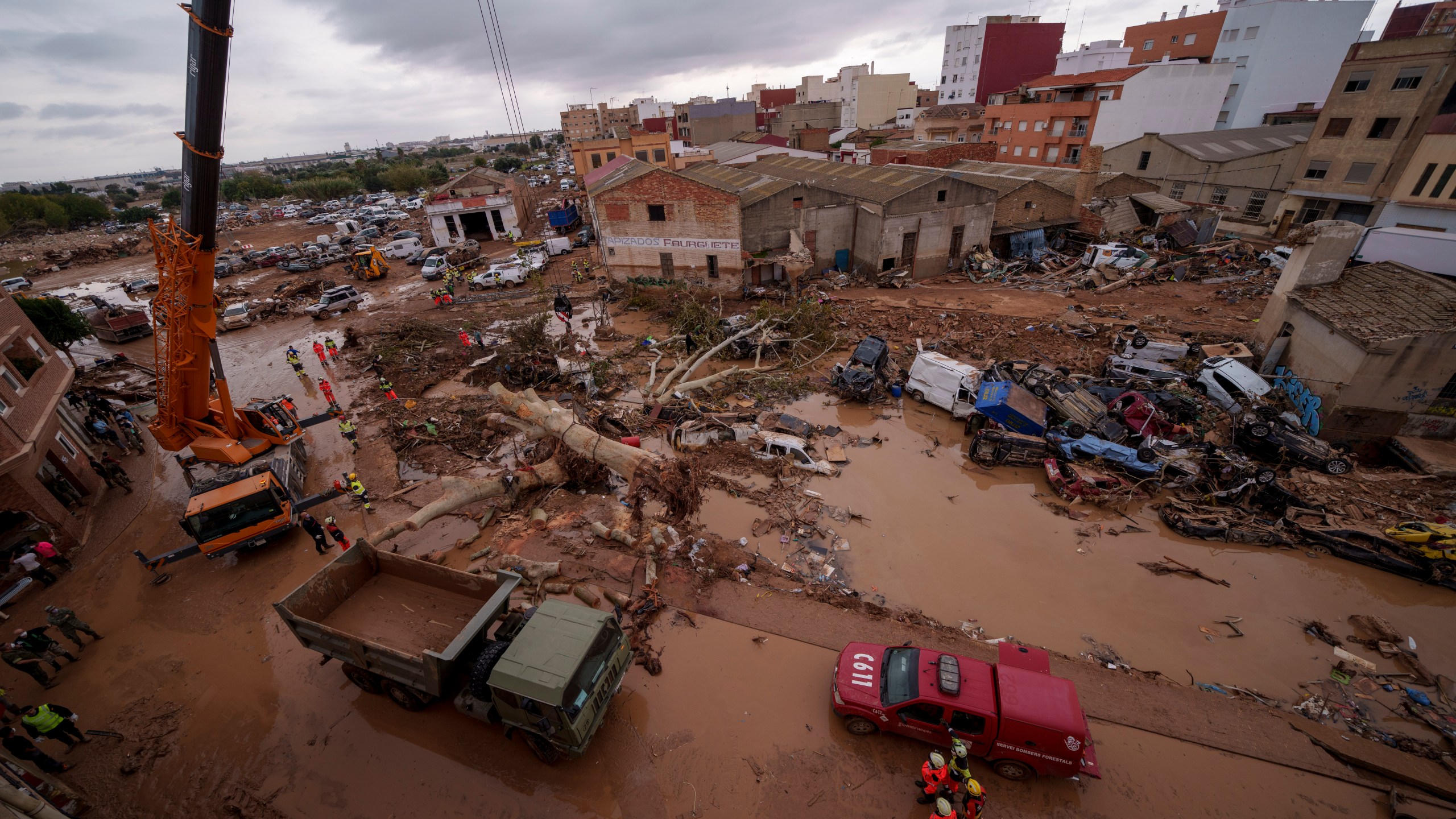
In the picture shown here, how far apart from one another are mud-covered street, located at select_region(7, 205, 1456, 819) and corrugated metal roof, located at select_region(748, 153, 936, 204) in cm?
1683

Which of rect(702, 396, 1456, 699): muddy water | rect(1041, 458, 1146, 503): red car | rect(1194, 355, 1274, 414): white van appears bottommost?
rect(702, 396, 1456, 699): muddy water

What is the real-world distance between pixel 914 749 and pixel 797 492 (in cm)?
619

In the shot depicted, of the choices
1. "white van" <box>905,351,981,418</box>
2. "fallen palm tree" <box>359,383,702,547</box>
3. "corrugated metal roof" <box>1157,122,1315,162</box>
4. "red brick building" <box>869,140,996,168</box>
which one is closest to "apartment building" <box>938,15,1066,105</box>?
"red brick building" <box>869,140,996,168</box>

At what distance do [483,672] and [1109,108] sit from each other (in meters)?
53.7

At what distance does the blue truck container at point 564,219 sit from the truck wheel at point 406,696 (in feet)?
130

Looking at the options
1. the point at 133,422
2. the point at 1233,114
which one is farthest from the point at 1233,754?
the point at 1233,114

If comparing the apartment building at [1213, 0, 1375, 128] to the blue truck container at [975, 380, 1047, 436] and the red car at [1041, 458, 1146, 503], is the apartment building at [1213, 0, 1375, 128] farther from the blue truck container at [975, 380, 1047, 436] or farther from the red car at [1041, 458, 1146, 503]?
the red car at [1041, 458, 1146, 503]

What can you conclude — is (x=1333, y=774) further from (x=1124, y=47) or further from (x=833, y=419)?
(x=1124, y=47)

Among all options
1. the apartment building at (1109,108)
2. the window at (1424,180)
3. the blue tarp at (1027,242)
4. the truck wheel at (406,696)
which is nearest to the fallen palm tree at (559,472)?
the truck wheel at (406,696)

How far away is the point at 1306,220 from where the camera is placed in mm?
27266

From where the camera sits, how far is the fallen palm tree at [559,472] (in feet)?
34.5

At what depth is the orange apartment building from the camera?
46750mm

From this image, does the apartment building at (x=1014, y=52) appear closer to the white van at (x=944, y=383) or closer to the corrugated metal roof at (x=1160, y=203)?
the corrugated metal roof at (x=1160, y=203)

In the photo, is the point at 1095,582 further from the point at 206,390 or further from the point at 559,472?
the point at 206,390
